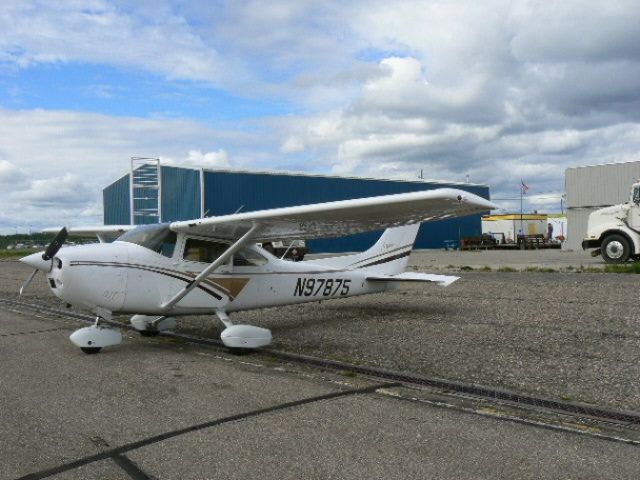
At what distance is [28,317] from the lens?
1191 centimetres

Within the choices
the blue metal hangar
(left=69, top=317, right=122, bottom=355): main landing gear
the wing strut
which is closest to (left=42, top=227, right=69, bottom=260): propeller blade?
(left=69, top=317, right=122, bottom=355): main landing gear

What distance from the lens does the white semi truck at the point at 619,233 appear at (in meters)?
19.8

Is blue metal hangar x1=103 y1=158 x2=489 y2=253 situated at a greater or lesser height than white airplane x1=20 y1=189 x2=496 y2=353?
greater

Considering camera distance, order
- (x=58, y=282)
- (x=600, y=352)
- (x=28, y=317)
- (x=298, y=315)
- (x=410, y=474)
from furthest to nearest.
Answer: (x=28, y=317), (x=298, y=315), (x=58, y=282), (x=600, y=352), (x=410, y=474)

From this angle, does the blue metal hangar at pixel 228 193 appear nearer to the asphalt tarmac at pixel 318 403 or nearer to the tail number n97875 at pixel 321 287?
the tail number n97875 at pixel 321 287

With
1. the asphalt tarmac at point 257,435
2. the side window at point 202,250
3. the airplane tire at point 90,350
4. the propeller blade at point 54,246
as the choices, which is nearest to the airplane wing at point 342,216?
the side window at point 202,250

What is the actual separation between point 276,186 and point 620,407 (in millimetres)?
38020

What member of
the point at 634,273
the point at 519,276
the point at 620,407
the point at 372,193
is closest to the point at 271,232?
the point at 620,407

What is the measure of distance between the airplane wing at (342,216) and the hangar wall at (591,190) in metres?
32.2

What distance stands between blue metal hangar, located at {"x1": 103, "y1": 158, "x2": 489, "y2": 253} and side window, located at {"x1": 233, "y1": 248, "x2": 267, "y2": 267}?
82.8 feet

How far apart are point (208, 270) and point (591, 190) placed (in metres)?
35.2

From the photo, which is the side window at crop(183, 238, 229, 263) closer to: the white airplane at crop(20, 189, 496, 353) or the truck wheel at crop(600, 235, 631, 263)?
the white airplane at crop(20, 189, 496, 353)

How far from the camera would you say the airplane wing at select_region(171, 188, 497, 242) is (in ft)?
20.2

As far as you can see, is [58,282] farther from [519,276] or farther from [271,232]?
[519,276]
